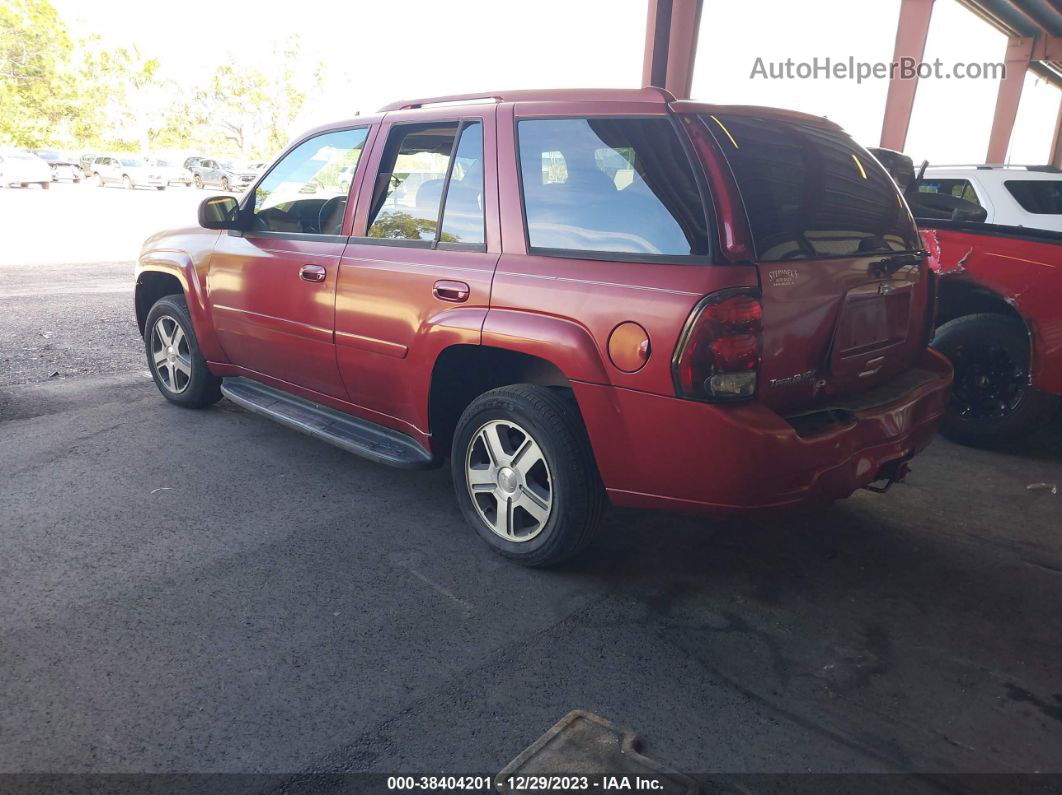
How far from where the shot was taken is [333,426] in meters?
4.21

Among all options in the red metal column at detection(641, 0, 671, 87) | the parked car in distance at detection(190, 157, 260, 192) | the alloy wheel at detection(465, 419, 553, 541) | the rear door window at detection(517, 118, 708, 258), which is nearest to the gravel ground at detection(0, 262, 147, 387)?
the alloy wheel at detection(465, 419, 553, 541)

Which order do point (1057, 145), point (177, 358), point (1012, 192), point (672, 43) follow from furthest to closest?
point (1057, 145)
point (672, 43)
point (1012, 192)
point (177, 358)

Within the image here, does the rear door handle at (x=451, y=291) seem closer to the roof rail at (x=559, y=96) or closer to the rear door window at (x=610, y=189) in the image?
the rear door window at (x=610, y=189)

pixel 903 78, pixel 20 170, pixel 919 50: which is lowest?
pixel 20 170

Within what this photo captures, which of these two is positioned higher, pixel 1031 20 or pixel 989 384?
pixel 1031 20

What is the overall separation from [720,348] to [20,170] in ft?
119

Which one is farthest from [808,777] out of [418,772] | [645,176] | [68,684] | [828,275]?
[68,684]

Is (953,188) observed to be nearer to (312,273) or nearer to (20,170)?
(312,273)

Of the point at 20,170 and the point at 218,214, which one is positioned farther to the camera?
the point at 20,170

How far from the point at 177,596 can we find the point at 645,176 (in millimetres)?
2409

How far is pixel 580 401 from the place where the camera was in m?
3.10

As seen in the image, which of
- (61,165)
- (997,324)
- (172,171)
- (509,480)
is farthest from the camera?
(172,171)

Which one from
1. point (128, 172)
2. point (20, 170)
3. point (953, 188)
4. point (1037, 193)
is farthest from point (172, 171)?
point (1037, 193)

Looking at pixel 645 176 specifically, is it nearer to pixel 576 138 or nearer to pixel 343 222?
pixel 576 138
